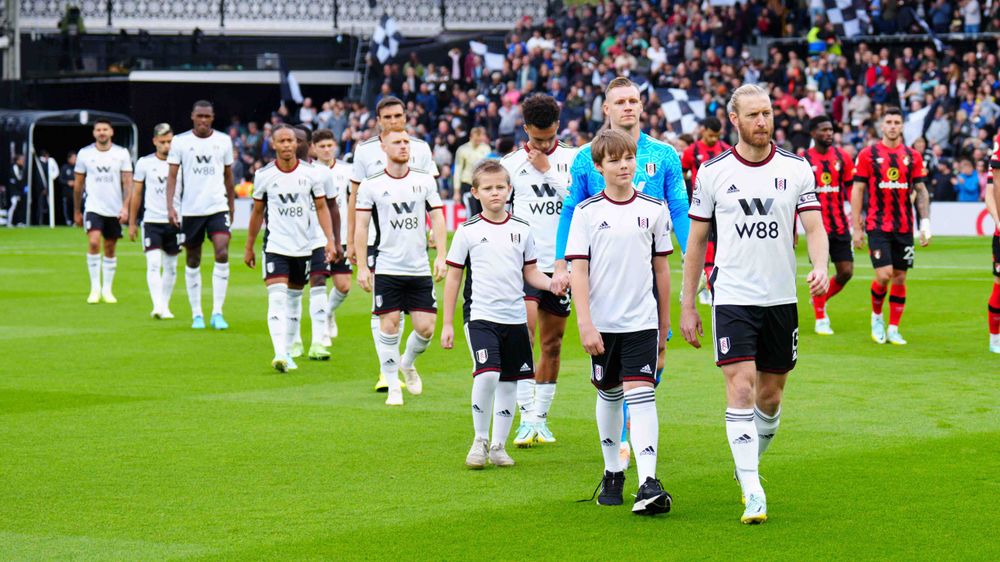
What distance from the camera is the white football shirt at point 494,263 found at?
29.3 ft

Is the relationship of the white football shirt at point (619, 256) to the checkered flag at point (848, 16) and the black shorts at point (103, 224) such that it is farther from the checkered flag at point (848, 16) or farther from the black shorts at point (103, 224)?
the checkered flag at point (848, 16)

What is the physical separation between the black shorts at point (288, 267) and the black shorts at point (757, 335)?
663 cm

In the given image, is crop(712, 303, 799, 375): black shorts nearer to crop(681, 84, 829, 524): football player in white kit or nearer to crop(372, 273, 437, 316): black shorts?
crop(681, 84, 829, 524): football player in white kit

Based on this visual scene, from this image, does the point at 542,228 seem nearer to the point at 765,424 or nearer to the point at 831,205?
the point at 765,424

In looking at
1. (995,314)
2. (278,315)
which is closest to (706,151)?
(995,314)

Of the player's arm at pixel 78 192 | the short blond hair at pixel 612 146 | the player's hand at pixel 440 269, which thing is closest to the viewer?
the short blond hair at pixel 612 146

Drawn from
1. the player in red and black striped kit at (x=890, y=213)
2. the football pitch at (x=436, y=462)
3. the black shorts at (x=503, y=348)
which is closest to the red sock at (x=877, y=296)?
the player in red and black striped kit at (x=890, y=213)

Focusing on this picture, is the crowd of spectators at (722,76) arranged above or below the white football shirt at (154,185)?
above

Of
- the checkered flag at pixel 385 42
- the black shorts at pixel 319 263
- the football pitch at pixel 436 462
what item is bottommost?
the football pitch at pixel 436 462

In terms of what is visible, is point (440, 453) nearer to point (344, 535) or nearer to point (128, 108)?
point (344, 535)

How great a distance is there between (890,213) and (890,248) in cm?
36

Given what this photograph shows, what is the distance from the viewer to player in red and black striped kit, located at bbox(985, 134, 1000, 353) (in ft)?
41.6

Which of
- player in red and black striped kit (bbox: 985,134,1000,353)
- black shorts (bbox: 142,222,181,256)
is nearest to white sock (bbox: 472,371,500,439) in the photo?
player in red and black striped kit (bbox: 985,134,1000,353)

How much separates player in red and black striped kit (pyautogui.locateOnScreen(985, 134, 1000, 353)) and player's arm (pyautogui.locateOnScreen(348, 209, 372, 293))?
208 inches
